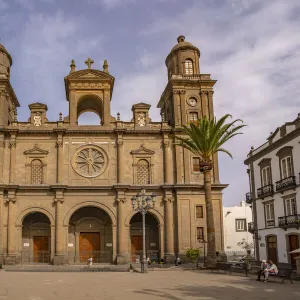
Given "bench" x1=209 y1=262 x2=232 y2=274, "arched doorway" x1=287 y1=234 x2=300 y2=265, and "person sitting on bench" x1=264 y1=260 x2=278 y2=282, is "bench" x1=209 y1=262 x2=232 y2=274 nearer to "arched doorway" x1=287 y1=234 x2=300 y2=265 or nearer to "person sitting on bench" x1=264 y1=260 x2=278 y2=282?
"person sitting on bench" x1=264 y1=260 x2=278 y2=282

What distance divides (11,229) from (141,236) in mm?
13136

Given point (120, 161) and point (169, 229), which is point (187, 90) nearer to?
point (120, 161)

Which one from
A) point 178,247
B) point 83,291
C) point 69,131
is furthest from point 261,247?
point 83,291

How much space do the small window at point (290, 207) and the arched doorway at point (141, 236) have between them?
13498mm

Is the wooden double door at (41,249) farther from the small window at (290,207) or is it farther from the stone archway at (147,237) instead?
the small window at (290,207)

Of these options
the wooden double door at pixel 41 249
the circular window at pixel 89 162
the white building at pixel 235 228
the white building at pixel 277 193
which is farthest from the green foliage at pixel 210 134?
the white building at pixel 235 228

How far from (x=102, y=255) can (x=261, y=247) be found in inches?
627

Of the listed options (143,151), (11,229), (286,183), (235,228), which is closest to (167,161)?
(143,151)

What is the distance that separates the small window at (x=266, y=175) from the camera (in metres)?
41.5

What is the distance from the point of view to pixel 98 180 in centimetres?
4425

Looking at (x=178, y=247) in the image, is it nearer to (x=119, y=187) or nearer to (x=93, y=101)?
(x=119, y=187)

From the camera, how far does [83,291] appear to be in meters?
18.5

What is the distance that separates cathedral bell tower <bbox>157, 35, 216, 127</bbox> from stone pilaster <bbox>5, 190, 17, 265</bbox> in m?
17.9

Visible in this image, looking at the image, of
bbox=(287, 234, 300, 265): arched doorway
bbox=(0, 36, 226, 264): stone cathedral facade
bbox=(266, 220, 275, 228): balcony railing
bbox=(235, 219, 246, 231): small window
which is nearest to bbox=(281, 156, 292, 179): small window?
bbox=(266, 220, 275, 228): balcony railing
